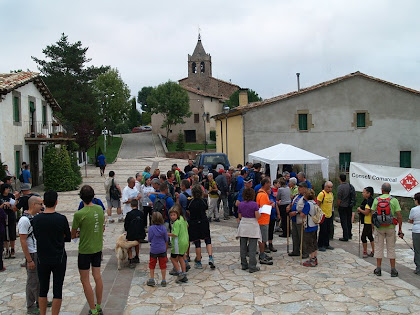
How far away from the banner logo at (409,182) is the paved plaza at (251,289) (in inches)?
341

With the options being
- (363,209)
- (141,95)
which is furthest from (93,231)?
(141,95)

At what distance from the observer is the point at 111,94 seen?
47000 millimetres

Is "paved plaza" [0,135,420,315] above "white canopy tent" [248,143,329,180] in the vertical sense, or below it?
below

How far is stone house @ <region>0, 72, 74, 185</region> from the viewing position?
19328 millimetres

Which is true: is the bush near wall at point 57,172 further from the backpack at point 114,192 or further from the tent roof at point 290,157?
the tent roof at point 290,157

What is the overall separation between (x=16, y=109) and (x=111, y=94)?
26.3 meters

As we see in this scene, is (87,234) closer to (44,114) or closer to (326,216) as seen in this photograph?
(326,216)

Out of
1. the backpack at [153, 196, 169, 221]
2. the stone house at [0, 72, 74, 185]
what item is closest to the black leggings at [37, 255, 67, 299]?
the backpack at [153, 196, 169, 221]

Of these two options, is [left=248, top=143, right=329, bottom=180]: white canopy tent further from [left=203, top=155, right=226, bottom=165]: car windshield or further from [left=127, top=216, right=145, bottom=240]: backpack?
[left=127, top=216, right=145, bottom=240]: backpack

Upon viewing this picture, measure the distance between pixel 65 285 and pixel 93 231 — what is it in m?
2.34

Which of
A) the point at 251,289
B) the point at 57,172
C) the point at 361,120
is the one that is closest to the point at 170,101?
the point at 361,120

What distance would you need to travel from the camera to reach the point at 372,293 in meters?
7.11

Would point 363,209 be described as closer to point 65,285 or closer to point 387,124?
point 65,285

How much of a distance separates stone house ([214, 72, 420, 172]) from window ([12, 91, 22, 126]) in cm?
1252
